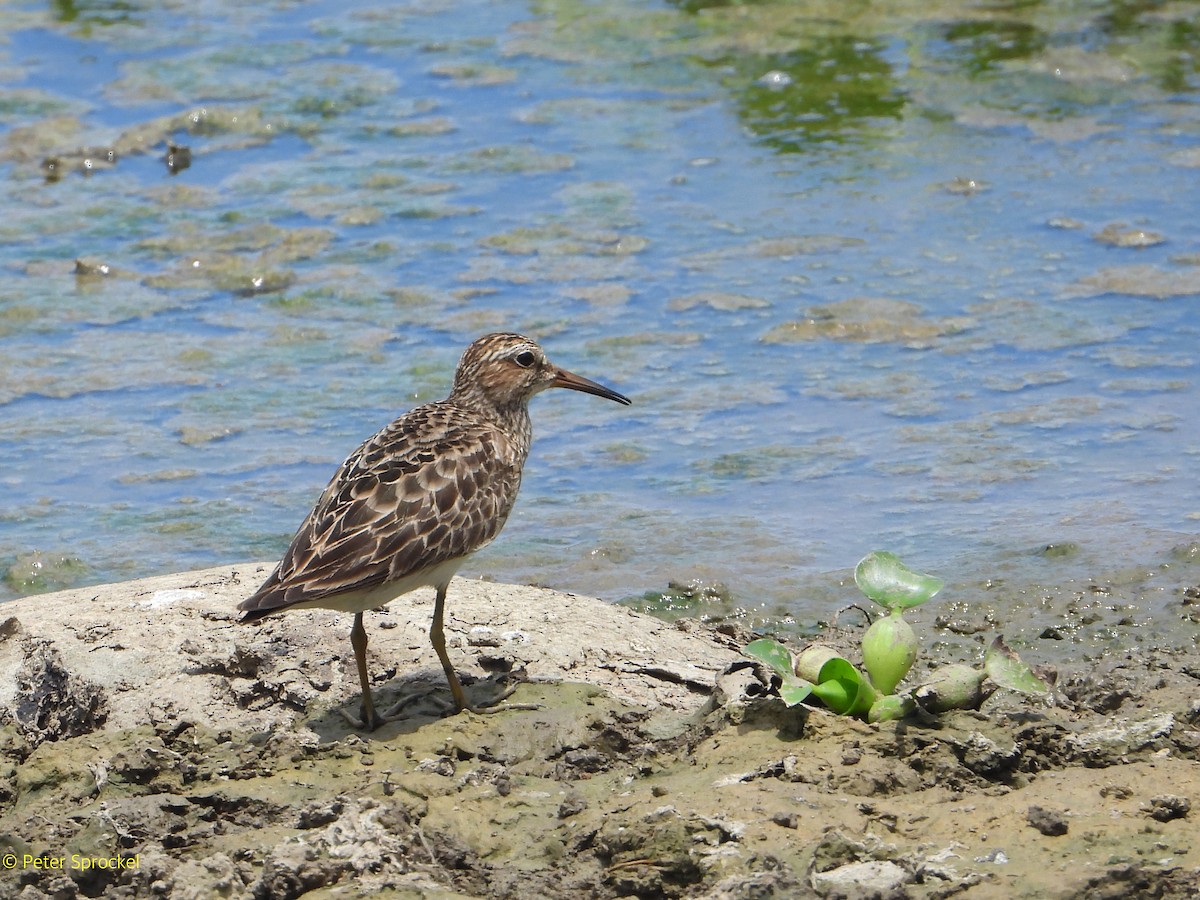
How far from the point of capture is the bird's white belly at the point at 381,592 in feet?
17.4

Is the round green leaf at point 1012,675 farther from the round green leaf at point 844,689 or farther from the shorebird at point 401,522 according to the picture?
the shorebird at point 401,522

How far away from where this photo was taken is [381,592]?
548cm

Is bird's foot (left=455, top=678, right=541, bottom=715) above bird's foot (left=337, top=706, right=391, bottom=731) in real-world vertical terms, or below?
below

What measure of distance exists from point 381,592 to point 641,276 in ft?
17.3

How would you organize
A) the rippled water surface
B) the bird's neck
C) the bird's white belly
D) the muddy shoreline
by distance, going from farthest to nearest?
the rippled water surface → the bird's neck → the bird's white belly → the muddy shoreline

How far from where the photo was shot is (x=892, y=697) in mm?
4965

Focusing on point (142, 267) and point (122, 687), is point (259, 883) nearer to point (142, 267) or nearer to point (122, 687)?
point (122, 687)

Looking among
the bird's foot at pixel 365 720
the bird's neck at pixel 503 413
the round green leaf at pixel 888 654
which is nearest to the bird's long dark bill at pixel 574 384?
the bird's neck at pixel 503 413

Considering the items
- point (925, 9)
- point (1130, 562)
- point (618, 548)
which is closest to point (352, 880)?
point (618, 548)

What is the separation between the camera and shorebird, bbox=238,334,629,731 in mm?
5324

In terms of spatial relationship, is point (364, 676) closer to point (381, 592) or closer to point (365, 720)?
point (365, 720)

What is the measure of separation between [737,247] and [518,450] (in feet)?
15.6

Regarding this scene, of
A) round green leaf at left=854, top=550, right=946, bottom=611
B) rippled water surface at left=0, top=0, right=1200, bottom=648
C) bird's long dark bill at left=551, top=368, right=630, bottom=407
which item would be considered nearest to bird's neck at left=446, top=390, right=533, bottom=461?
bird's long dark bill at left=551, top=368, right=630, bottom=407

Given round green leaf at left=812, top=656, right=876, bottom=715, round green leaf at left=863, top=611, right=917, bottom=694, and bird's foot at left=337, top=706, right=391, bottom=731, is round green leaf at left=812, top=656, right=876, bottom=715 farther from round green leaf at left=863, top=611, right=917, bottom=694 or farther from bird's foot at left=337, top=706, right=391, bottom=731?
bird's foot at left=337, top=706, right=391, bottom=731
